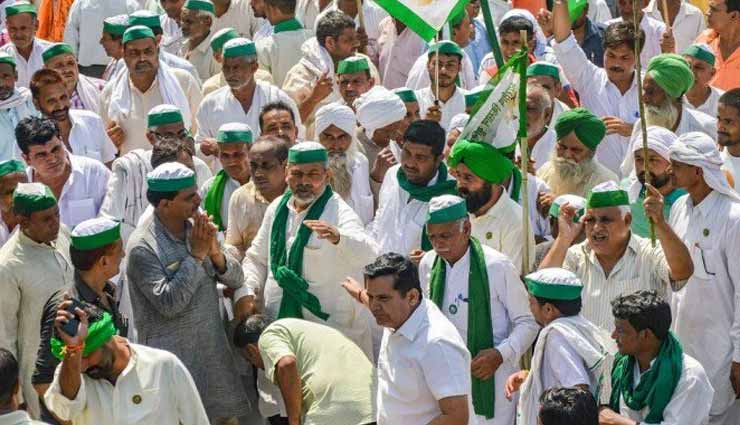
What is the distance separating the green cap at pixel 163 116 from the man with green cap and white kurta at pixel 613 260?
3140 mm

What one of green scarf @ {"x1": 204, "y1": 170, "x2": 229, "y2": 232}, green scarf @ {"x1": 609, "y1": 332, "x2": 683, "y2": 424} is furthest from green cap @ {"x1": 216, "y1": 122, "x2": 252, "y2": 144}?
green scarf @ {"x1": 609, "y1": 332, "x2": 683, "y2": 424}

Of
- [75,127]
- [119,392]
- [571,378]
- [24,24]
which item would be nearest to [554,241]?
[571,378]

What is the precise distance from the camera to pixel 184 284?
9.28 meters

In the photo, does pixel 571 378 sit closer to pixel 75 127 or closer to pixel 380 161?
Answer: pixel 380 161

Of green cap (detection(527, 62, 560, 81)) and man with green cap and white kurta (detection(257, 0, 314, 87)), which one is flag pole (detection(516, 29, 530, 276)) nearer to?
green cap (detection(527, 62, 560, 81))

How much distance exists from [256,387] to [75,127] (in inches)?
115

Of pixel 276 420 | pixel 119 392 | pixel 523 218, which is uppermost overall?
pixel 523 218

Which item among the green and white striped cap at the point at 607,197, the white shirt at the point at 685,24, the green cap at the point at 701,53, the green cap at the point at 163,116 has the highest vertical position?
the green cap at the point at 701,53

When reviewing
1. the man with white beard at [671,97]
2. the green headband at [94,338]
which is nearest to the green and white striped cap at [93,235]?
the green headband at [94,338]

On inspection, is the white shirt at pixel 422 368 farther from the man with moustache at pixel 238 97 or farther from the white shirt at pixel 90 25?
the white shirt at pixel 90 25

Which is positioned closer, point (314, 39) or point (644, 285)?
point (644, 285)

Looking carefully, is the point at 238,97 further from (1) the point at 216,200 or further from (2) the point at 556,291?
(2) the point at 556,291

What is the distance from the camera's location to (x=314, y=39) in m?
13.5

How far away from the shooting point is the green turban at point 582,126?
35.4 ft
